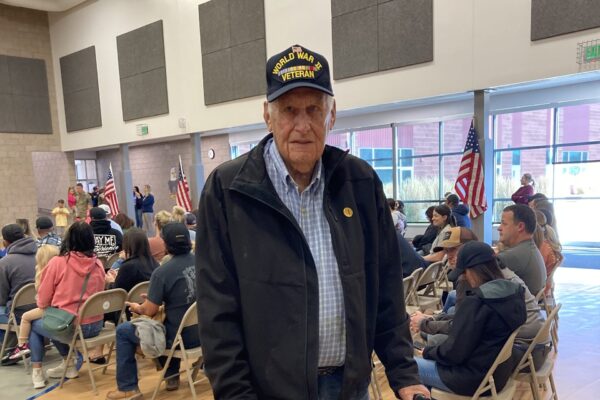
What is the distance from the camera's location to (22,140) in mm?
14180

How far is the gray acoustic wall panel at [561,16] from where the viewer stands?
5641 mm

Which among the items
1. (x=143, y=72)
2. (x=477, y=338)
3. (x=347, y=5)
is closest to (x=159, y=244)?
(x=477, y=338)

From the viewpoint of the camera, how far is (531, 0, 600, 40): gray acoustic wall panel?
564cm

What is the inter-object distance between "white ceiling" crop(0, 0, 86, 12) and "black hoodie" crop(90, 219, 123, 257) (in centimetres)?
1109

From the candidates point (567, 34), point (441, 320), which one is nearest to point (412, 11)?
point (567, 34)

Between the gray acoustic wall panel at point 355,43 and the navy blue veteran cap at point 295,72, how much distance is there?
22.9 feet

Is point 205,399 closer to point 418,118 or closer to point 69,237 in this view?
point 69,237

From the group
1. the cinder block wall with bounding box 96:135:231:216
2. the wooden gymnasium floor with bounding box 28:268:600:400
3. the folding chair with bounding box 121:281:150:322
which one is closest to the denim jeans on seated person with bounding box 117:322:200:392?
the wooden gymnasium floor with bounding box 28:268:600:400

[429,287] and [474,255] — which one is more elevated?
[474,255]

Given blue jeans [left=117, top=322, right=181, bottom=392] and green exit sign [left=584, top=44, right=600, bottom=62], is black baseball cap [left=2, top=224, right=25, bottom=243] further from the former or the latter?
green exit sign [left=584, top=44, right=600, bottom=62]

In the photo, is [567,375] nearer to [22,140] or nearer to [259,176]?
[259,176]

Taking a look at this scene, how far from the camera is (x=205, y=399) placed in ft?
11.3

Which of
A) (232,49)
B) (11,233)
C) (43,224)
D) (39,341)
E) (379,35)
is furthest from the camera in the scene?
(232,49)

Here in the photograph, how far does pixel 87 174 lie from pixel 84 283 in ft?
52.2
